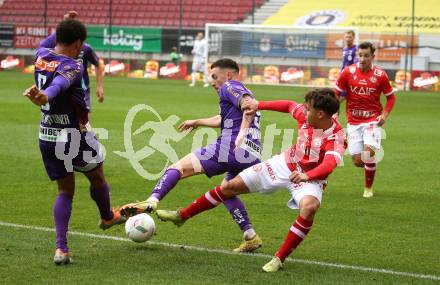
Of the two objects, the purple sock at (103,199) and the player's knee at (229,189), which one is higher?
the player's knee at (229,189)

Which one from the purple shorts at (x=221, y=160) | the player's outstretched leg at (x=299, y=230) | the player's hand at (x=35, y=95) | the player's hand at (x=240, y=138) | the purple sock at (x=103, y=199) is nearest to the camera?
the player's hand at (x=35, y=95)

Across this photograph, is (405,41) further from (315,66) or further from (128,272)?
(128,272)

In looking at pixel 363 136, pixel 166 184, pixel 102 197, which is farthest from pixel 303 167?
pixel 363 136

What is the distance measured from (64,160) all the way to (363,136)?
18.7ft

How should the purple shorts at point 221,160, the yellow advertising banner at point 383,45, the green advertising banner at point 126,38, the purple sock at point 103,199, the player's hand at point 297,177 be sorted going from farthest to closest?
the green advertising banner at point 126,38, the yellow advertising banner at point 383,45, the purple shorts at point 221,160, the purple sock at point 103,199, the player's hand at point 297,177

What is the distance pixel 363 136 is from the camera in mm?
11633

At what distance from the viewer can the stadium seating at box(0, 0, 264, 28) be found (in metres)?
44.8

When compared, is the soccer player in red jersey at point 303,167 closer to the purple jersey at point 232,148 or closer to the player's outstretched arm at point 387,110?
the purple jersey at point 232,148

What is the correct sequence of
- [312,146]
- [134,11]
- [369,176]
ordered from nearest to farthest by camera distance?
1. [312,146]
2. [369,176]
3. [134,11]

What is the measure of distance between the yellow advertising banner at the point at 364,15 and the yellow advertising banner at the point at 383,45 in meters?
1.11

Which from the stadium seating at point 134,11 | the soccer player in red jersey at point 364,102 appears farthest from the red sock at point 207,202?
the stadium seating at point 134,11

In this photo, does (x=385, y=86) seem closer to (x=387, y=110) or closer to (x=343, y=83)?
(x=387, y=110)

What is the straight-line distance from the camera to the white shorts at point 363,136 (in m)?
11.5

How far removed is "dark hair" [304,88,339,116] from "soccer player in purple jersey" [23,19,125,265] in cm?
190
